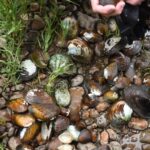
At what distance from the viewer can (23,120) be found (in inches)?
106

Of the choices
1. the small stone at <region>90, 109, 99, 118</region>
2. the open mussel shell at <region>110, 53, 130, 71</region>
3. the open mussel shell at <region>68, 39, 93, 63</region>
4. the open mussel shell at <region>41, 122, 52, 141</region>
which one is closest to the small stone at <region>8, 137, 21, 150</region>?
the open mussel shell at <region>41, 122, 52, 141</region>

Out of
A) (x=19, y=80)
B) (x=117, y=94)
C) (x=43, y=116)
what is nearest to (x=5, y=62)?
(x=19, y=80)

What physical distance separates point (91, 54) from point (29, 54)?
0.35 m

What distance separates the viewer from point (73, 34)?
2.90 meters

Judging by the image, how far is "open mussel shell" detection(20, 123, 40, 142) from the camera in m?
2.67

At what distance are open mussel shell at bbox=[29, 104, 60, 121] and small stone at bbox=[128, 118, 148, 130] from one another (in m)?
0.39

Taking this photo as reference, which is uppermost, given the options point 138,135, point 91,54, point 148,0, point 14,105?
point 148,0

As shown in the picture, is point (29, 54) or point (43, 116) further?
point (29, 54)

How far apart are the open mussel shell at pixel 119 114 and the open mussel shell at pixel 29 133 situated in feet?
1.29

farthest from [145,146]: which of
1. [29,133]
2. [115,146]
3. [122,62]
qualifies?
[29,133]

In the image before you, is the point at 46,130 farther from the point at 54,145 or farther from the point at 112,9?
the point at 112,9

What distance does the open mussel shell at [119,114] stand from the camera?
2666 millimetres

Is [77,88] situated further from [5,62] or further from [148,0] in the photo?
[148,0]

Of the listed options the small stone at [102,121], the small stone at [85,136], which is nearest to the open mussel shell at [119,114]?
the small stone at [102,121]
